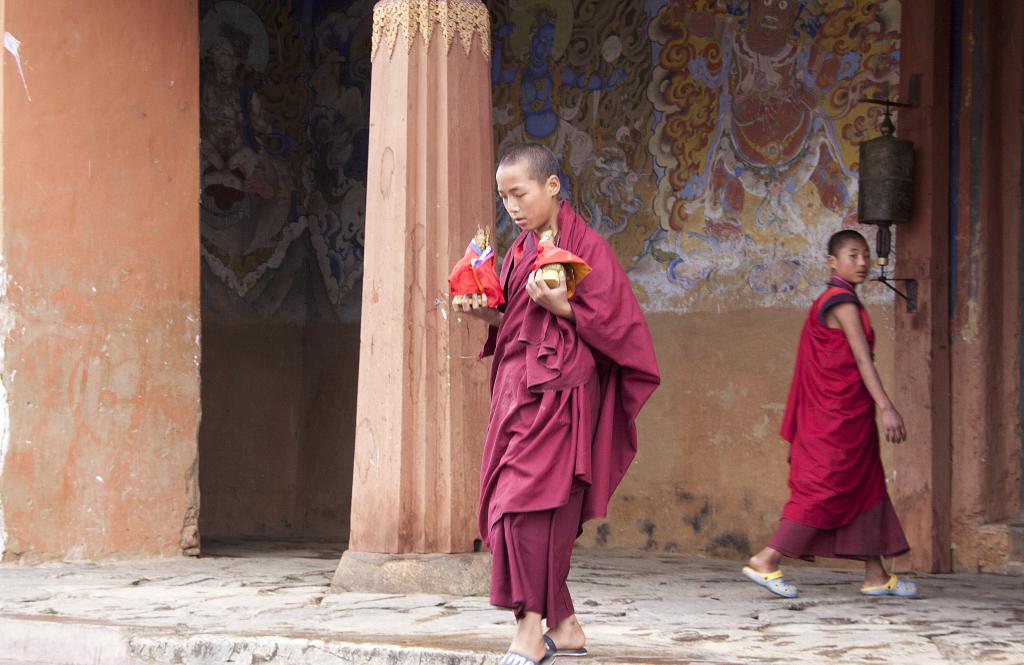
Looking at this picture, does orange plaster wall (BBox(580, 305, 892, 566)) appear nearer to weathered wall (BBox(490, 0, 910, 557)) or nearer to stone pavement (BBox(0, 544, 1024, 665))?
weathered wall (BBox(490, 0, 910, 557))

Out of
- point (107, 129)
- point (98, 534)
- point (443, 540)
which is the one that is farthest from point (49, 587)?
Result: point (107, 129)

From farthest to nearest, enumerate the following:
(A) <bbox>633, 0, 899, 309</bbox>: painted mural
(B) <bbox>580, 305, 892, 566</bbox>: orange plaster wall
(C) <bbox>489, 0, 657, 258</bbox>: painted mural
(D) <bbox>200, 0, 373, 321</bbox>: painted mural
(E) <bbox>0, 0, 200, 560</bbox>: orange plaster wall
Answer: (D) <bbox>200, 0, 373, 321</bbox>: painted mural, (C) <bbox>489, 0, 657, 258</bbox>: painted mural, (B) <bbox>580, 305, 892, 566</bbox>: orange plaster wall, (A) <bbox>633, 0, 899, 309</bbox>: painted mural, (E) <bbox>0, 0, 200, 560</bbox>: orange plaster wall

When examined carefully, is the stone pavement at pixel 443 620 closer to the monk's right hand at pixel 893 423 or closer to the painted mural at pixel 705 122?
the monk's right hand at pixel 893 423

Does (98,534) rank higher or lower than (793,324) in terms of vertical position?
lower

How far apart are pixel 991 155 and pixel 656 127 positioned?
2.05 m

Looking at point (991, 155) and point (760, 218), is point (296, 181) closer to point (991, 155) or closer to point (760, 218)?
point (760, 218)

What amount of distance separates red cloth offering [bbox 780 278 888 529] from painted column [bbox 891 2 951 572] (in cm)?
111

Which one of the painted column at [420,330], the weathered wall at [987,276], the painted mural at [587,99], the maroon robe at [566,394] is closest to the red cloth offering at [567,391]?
the maroon robe at [566,394]

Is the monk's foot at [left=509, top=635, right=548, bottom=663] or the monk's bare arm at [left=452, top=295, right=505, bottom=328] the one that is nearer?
the monk's foot at [left=509, top=635, right=548, bottom=663]

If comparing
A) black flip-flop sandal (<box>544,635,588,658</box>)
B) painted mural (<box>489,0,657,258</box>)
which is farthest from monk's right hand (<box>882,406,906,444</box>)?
painted mural (<box>489,0,657,258</box>)

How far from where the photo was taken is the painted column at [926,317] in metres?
7.47

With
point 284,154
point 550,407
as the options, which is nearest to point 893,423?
point 550,407

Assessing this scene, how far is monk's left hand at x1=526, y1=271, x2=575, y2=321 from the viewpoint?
4230 millimetres

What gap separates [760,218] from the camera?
837 centimetres
